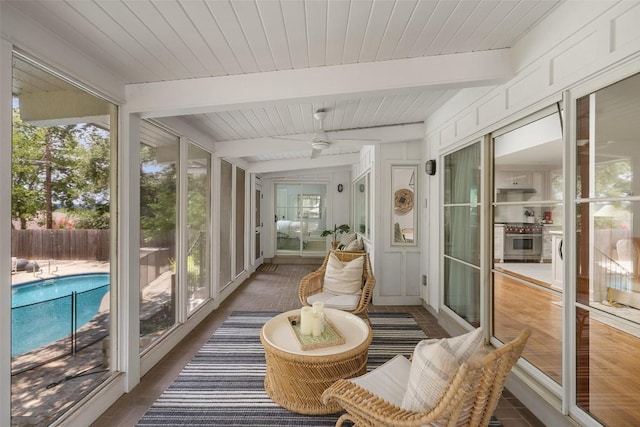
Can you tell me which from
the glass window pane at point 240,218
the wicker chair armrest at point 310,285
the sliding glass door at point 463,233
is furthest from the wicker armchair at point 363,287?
the glass window pane at point 240,218

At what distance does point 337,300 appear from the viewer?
3311 millimetres

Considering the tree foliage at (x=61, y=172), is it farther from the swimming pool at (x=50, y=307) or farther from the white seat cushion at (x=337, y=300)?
the white seat cushion at (x=337, y=300)

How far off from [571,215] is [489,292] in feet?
3.79

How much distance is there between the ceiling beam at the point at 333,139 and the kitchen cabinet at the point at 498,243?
193cm

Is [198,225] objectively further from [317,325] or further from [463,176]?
[463,176]

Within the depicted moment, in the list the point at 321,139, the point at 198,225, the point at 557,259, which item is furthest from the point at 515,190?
the point at 198,225

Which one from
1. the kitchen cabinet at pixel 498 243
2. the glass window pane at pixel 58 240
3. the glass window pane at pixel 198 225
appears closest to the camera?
the glass window pane at pixel 58 240

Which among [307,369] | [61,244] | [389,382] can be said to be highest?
[61,244]

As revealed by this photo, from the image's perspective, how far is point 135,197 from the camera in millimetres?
2428

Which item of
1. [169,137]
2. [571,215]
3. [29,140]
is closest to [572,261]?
[571,215]

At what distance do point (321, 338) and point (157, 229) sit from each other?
187 cm

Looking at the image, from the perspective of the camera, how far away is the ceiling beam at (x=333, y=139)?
4.22 metres

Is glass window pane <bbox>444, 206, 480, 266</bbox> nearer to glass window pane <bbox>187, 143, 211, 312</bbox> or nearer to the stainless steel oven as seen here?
the stainless steel oven

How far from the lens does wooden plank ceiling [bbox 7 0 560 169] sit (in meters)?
1.58
